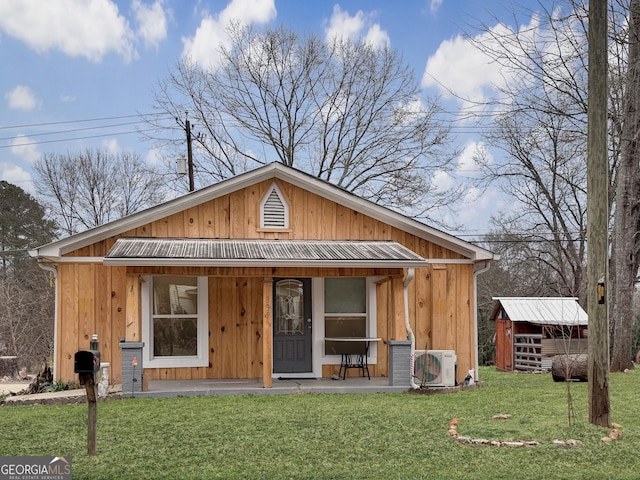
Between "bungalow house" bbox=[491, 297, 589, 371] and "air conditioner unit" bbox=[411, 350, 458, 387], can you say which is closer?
"air conditioner unit" bbox=[411, 350, 458, 387]

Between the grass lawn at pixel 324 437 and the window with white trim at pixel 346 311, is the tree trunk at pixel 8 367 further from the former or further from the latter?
the window with white trim at pixel 346 311

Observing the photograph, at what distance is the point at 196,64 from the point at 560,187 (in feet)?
51.1

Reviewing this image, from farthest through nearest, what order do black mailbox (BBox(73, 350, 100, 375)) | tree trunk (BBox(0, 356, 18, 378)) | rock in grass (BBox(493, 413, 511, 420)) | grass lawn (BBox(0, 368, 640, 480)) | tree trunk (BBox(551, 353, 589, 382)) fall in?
tree trunk (BBox(0, 356, 18, 378)), tree trunk (BBox(551, 353, 589, 382)), rock in grass (BBox(493, 413, 511, 420)), black mailbox (BBox(73, 350, 100, 375)), grass lawn (BBox(0, 368, 640, 480))

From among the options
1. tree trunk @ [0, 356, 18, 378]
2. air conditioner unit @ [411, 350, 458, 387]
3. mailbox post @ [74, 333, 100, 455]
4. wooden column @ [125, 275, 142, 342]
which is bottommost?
tree trunk @ [0, 356, 18, 378]

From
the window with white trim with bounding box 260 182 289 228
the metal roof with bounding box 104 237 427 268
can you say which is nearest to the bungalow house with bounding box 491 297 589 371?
the metal roof with bounding box 104 237 427 268

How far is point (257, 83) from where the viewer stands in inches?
1095

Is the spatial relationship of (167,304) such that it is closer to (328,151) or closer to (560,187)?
(328,151)

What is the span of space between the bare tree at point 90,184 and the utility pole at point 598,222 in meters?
25.3

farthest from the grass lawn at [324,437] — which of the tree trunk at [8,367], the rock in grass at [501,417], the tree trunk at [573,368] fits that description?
the tree trunk at [8,367]

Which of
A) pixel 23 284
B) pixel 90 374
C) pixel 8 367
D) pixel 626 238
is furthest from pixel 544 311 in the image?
pixel 23 284

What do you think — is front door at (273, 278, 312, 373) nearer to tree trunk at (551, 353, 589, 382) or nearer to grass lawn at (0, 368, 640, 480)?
grass lawn at (0, 368, 640, 480)

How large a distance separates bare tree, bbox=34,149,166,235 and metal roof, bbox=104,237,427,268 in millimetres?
19338

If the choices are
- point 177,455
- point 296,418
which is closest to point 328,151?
point 296,418

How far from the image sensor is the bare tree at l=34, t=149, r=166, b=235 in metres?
30.9
